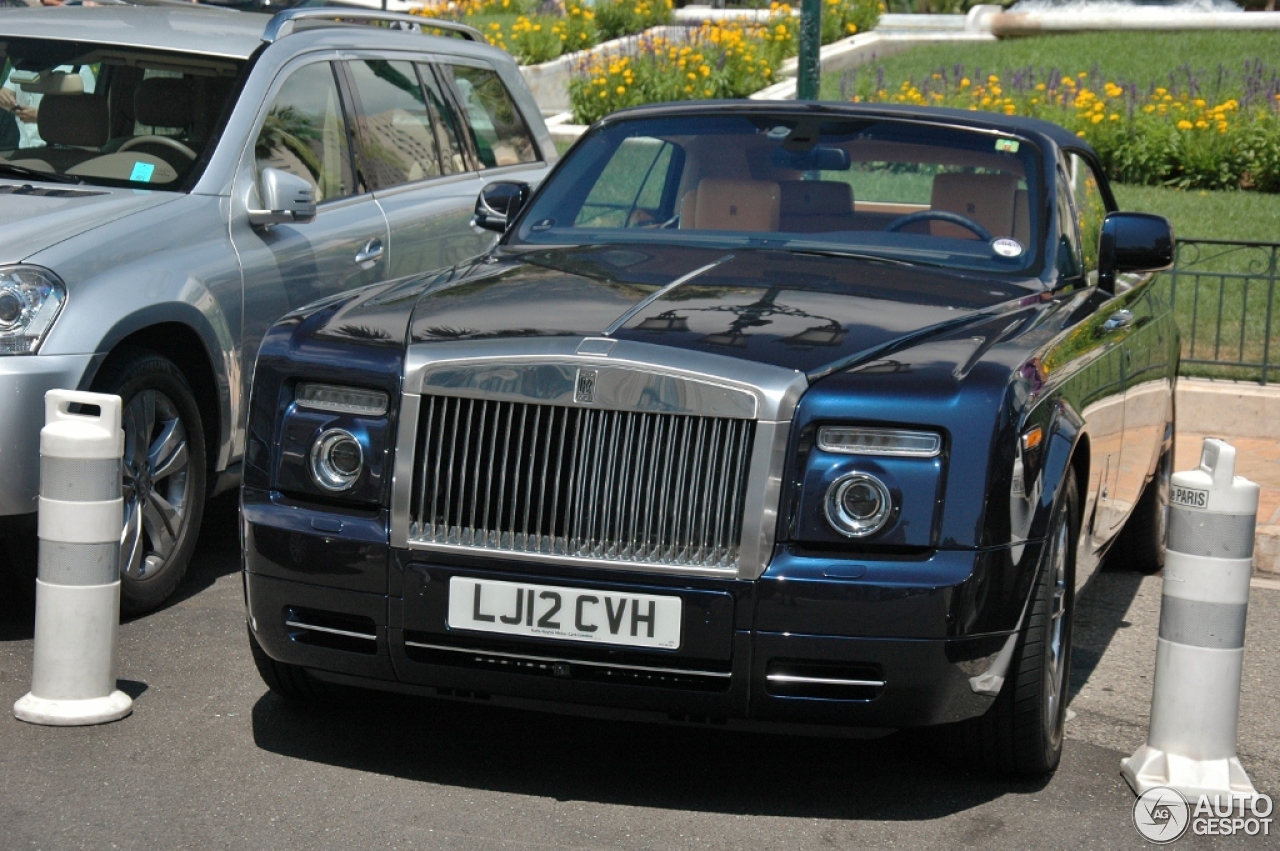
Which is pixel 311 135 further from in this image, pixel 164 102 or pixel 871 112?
pixel 871 112

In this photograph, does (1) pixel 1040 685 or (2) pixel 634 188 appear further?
(2) pixel 634 188

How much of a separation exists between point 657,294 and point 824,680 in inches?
44.6

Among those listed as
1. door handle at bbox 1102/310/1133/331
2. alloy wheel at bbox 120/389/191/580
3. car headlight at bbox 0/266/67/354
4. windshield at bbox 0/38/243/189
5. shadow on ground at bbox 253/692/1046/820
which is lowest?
shadow on ground at bbox 253/692/1046/820

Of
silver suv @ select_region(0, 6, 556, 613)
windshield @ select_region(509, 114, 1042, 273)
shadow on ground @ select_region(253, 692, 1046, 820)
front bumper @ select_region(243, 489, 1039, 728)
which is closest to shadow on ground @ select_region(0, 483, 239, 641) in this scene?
silver suv @ select_region(0, 6, 556, 613)

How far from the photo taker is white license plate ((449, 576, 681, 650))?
12.8 ft

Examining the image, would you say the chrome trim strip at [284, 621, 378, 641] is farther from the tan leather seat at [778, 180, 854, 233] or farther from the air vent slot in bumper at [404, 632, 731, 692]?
the tan leather seat at [778, 180, 854, 233]

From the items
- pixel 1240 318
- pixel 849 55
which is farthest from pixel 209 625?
pixel 849 55

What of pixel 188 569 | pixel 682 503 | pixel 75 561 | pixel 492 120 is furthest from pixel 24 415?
pixel 492 120

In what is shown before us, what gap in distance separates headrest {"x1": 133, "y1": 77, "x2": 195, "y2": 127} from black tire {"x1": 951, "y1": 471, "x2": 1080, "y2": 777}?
372 centimetres

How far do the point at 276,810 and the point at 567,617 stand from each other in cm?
82

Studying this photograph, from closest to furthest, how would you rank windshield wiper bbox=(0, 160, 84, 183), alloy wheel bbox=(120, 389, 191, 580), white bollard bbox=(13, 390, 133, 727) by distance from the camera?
1. white bollard bbox=(13, 390, 133, 727)
2. alloy wheel bbox=(120, 389, 191, 580)
3. windshield wiper bbox=(0, 160, 84, 183)

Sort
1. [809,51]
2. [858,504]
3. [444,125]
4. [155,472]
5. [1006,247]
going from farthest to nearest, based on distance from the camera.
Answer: [809,51], [444,125], [155,472], [1006,247], [858,504]

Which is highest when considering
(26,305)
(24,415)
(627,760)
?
(26,305)

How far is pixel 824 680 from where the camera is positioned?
393cm
